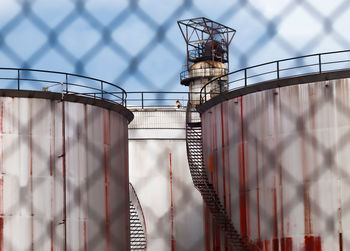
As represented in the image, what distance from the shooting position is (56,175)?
23156mm

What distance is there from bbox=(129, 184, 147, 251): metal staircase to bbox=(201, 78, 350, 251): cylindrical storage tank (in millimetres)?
7788

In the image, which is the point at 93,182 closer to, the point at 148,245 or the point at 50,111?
the point at 50,111

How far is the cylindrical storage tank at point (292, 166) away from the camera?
23031 millimetres

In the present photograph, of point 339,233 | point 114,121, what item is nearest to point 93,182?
point 114,121

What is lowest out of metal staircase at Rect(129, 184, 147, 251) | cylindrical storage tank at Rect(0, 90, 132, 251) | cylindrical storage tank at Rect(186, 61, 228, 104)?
metal staircase at Rect(129, 184, 147, 251)

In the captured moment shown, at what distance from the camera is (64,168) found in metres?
23.5

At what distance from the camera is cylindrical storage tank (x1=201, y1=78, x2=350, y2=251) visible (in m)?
23.0

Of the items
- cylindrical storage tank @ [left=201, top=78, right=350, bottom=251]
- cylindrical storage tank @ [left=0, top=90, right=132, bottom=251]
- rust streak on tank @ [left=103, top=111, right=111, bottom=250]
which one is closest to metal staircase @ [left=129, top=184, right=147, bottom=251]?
cylindrical storage tank @ [left=0, top=90, right=132, bottom=251]

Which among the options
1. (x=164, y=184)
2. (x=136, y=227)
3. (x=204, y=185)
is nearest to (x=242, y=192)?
(x=204, y=185)

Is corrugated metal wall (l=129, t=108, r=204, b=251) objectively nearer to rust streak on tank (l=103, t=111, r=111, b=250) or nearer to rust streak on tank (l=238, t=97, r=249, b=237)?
rust streak on tank (l=238, t=97, r=249, b=237)

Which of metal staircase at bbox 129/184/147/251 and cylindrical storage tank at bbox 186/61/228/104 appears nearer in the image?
metal staircase at bbox 129/184/147/251

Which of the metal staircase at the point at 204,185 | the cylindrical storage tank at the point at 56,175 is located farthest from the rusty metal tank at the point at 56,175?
the metal staircase at the point at 204,185

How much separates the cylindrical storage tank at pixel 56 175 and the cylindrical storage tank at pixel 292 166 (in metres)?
4.45

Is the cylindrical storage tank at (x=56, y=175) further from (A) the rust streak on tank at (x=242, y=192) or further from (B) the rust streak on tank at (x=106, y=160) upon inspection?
(A) the rust streak on tank at (x=242, y=192)
